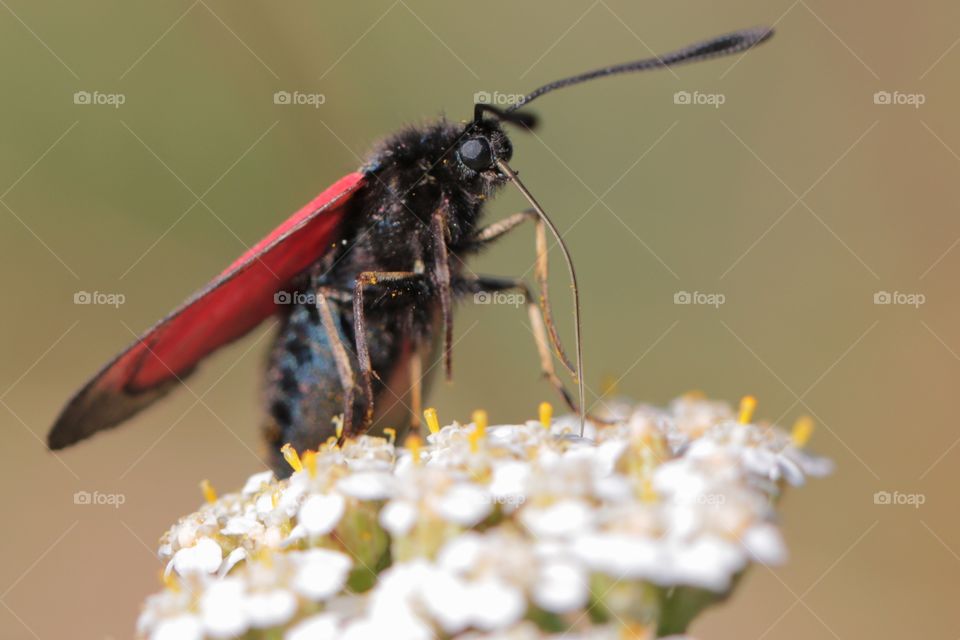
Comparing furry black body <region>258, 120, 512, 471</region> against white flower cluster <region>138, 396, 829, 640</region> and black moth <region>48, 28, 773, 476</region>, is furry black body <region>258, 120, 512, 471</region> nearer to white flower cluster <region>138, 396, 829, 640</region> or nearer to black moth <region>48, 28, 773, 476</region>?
black moth <region>48, 28, 773, 476</region>

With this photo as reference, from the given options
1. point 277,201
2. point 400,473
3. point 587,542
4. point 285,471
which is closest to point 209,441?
point 277,201

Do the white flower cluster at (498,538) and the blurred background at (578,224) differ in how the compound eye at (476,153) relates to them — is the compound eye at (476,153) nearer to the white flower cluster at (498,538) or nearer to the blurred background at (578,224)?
the white flower cluster at (498,538)

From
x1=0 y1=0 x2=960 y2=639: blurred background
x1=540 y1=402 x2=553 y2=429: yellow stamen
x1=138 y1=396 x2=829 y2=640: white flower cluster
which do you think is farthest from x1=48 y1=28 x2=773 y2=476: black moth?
x1=0 y1=0 x2=960 y2=639: blurred background

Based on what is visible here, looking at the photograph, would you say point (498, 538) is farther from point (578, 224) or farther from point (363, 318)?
point (578, 224)

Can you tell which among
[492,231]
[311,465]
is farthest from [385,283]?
[311,465]

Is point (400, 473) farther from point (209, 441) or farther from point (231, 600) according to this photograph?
point (209, 441)
